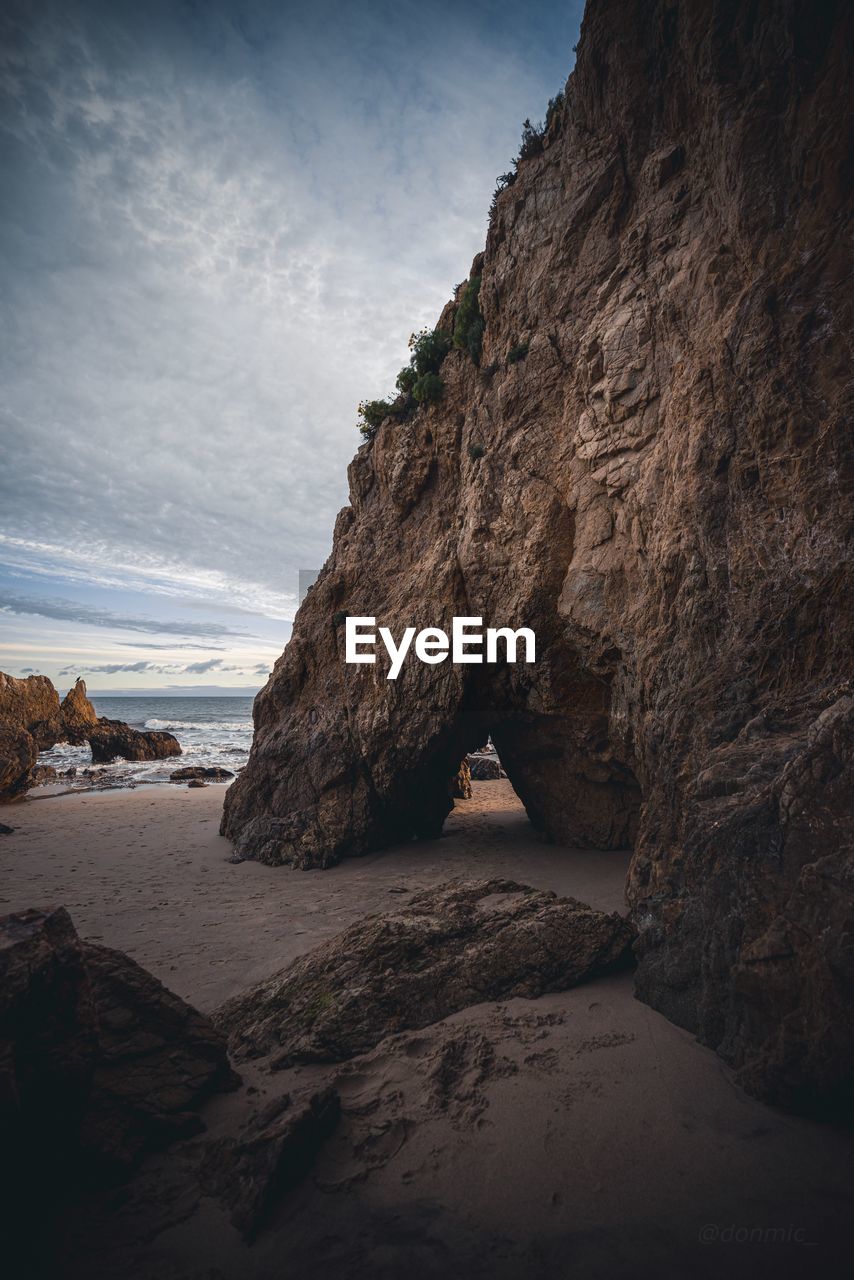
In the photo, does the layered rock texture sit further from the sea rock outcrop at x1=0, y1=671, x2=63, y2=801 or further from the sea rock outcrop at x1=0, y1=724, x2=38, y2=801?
the sea rock outcrop at x1=0, y1=724, x2=38, y2=801

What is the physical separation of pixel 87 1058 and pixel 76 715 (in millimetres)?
49774

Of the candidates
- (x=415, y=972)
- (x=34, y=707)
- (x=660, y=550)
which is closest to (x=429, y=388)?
(x=660, y=550)

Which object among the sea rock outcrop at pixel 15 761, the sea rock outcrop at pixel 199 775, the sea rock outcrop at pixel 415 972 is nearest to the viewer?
the sea rock outcrop at pixel 415 972

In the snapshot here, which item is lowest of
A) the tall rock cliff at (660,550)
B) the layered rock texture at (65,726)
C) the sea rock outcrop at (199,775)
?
the sea rock outcrop at (199,775)

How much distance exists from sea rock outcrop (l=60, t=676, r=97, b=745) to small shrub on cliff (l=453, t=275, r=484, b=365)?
1757 inches

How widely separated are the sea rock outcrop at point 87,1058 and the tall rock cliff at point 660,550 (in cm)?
422

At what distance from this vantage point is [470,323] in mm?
13055

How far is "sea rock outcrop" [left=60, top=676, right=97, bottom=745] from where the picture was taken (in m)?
43.7

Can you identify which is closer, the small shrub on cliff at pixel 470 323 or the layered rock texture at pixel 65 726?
the small shrub on cliff at pixel 470 323

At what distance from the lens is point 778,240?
237 inches

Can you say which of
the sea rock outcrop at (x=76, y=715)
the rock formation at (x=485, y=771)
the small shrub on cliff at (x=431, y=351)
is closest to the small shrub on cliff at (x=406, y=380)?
the small shrub on cliff at (x=431, y=351)

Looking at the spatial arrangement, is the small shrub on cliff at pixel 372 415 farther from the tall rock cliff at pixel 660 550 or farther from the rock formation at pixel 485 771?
the rock formation at pixel 485 771

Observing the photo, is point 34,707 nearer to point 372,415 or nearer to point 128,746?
point 128,746

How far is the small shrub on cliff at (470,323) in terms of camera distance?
42.3 ft
